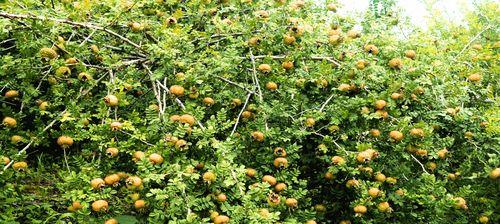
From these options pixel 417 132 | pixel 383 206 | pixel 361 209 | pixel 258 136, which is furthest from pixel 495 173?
pixel 258 136

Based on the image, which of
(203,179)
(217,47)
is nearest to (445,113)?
(217,47)

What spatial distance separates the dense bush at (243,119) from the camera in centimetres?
207

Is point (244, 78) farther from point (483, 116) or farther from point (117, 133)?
point (483, 116)

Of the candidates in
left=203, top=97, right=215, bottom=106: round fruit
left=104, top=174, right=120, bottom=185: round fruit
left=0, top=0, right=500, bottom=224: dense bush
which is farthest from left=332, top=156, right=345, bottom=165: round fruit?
left=104, top=174, right=120, bottom=185: round fruit

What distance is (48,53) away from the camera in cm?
242

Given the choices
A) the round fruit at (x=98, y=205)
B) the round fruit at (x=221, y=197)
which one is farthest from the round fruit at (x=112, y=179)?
the round fruit at (x=221, y=197)

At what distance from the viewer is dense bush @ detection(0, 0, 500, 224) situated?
2.07m

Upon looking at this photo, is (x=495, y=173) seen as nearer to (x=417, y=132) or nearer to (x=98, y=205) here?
(x=417, y=132)

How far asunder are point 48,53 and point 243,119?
1.02 m

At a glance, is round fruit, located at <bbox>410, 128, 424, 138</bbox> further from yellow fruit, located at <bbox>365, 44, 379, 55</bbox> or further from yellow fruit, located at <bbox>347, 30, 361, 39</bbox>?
yellow fruit, located at <bbox>347, 30, 361, 39</bbox>

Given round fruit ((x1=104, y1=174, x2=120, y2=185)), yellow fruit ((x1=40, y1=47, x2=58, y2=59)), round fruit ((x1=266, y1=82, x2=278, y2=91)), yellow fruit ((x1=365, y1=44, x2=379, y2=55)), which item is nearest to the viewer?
round fruit ((x1=104, y1=174, x2=120, y2=185))

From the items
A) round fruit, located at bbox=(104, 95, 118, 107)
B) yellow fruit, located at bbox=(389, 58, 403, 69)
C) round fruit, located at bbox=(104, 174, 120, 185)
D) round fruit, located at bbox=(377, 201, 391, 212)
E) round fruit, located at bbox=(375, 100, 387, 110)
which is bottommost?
round fruit, located at bbox=(377, 201, 391, 212)

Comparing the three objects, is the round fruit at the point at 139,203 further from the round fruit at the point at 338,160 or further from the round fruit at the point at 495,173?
the round fruit at the point at 495,173

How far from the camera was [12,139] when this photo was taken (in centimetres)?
251
